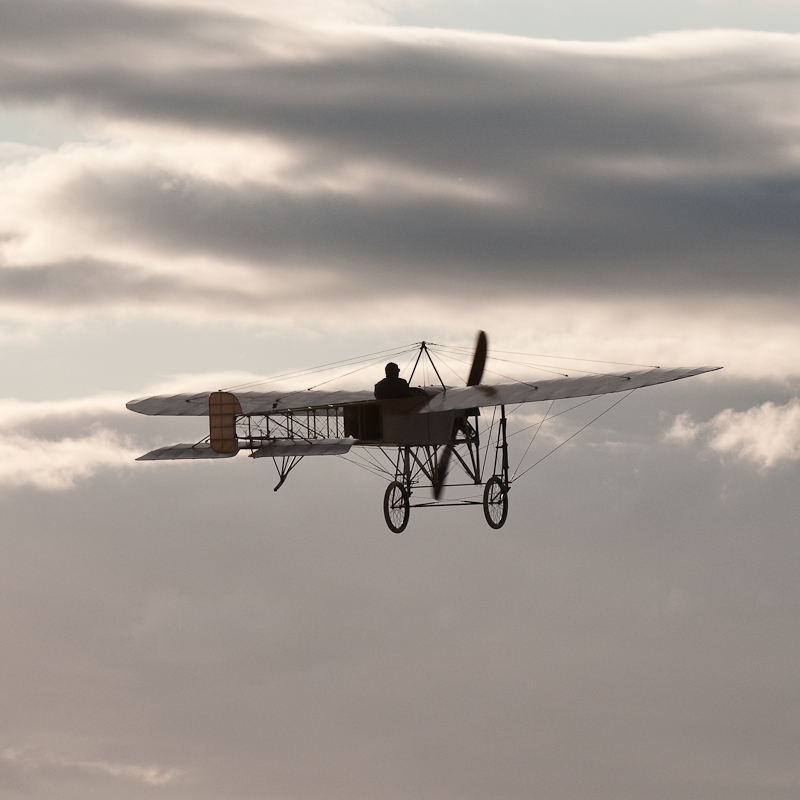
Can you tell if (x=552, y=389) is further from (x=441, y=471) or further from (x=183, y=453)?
(x=183, y=453)

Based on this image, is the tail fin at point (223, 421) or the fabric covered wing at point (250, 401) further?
the fabric covered wing at point (250, 401)

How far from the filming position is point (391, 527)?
138 feet

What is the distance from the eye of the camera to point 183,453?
132ft

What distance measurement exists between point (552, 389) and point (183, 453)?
1030cm

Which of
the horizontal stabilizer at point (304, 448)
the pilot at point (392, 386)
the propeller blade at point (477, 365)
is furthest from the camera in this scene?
the propeller blade at point (477, 365)

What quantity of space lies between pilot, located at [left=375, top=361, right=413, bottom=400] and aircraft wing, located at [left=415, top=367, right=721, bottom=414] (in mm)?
837

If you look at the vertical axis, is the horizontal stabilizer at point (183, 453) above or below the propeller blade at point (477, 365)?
below

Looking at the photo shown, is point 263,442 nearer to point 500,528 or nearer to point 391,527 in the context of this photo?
point 391,527

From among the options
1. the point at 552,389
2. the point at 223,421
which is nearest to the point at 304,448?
the point at 223,421

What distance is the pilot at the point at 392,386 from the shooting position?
136 ft

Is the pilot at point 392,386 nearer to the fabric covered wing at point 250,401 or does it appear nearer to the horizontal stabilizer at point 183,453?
the fabric covered wing at point 250,401

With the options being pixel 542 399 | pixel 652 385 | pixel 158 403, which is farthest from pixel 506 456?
pixel 158 403

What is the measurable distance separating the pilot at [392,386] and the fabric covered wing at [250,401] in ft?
3.51

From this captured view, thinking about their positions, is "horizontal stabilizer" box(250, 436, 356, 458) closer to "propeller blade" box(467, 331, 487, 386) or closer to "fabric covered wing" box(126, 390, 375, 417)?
"fabric covered wing" box(126, 390, 375, 417)
